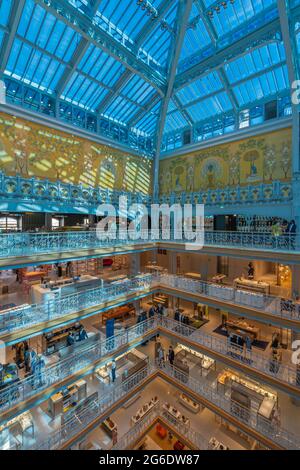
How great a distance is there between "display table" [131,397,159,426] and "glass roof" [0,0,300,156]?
1980 cm

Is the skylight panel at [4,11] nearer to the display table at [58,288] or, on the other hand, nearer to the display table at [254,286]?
the display table at [58,288]

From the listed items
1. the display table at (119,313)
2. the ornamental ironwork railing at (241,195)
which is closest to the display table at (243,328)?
the display table at (119,313)

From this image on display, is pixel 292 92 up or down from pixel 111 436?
up

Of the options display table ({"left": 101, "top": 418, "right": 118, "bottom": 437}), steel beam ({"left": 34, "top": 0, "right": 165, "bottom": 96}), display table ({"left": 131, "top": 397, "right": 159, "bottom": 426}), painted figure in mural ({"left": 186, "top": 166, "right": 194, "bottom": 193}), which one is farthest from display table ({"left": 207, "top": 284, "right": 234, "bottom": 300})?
steel beam ({"left": 34, "top": 0, "right": 165, "bottom": 96})

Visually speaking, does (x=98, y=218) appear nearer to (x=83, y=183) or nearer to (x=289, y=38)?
(x=83, y=183)

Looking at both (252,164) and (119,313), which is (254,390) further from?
(252,164)

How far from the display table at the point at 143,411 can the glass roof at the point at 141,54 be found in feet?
65.0

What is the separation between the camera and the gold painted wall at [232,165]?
14984 mm

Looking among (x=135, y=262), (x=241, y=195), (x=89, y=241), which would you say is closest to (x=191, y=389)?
(x=135, y=262)

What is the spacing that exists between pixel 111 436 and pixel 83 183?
50.7ft

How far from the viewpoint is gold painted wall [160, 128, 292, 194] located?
590 inches

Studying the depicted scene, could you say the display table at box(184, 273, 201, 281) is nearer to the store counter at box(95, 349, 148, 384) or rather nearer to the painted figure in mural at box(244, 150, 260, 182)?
the store counter at box(95, 349, 148, 384)
